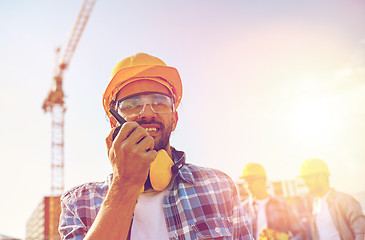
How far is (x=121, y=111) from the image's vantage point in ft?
7.64

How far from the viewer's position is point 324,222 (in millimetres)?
6328

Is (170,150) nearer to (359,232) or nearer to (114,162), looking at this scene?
(114,162)

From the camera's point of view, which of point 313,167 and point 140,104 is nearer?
point 140,104

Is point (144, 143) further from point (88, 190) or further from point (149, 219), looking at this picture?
point (88, 190)

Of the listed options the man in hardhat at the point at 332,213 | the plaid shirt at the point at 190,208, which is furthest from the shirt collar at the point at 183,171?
the man in hardhat at the point at 332,213

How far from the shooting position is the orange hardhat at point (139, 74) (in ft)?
7.75

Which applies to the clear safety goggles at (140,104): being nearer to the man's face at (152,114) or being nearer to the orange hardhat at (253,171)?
the man's face at (152,114)

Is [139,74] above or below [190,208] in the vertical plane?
above

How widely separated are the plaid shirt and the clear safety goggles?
1.42 feet

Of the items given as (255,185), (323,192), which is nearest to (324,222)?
(323,192)

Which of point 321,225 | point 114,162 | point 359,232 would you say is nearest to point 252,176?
point 321,225

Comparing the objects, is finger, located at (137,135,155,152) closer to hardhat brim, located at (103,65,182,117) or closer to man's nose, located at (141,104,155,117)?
man's nose, located at (141,104,155,117)

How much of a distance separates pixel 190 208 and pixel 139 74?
927 mm

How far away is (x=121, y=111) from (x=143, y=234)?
31.4 inches
